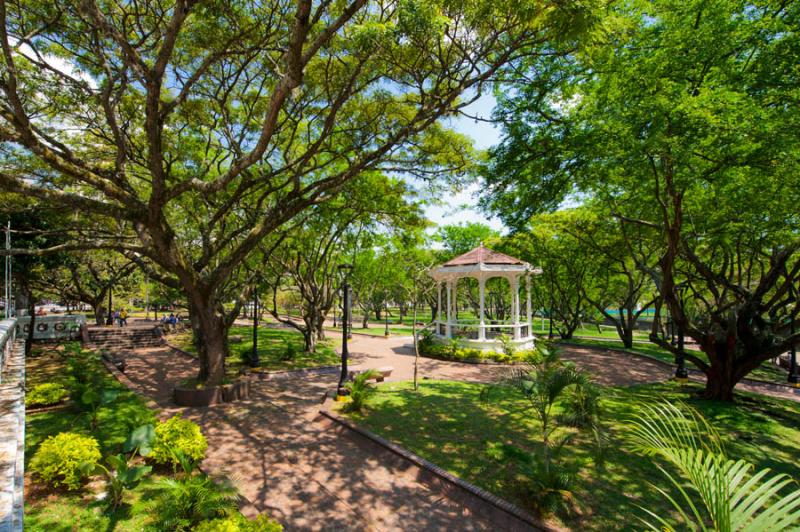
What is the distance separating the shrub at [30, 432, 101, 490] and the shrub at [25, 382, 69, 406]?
4192mm

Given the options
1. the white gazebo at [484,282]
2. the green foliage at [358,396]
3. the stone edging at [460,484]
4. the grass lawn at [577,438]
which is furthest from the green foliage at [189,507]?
the white gazebo at [484,282]

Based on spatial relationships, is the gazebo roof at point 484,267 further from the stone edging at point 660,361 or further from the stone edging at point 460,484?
the stone edging at point 460,484

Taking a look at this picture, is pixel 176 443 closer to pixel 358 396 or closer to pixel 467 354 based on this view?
pixel 358 396

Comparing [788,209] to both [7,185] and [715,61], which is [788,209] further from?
[7,185]

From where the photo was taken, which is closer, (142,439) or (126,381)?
(142,439)

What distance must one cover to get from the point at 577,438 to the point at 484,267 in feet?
36.9

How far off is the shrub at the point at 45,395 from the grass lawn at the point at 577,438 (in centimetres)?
730

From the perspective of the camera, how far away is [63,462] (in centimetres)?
529

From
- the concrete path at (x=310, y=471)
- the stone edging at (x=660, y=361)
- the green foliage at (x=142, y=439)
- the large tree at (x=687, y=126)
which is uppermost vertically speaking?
the large tree at (x=687, y=126)

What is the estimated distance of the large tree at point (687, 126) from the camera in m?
6.12

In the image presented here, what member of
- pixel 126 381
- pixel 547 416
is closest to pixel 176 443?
pixel 547 416

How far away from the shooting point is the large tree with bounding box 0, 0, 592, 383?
19.5 ft

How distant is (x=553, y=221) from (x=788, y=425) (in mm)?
11809

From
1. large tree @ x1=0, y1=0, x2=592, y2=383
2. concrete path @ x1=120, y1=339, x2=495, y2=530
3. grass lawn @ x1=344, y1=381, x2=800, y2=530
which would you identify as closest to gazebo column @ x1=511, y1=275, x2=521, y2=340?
grass lawn @ x1=344, y1=381, x2=800, y2=530
